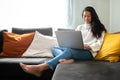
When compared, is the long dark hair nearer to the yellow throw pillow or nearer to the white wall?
the yellow throw pillow

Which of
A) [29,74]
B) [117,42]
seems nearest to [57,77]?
[29,74]

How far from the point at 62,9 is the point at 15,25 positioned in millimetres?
918

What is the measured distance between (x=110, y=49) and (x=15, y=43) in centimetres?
144

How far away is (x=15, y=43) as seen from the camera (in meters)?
3.26

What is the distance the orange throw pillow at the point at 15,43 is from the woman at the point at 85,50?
50 cm

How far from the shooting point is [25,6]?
3904mm

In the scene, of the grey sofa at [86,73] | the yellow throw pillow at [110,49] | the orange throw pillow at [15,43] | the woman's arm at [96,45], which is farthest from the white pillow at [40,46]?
the grey sofa at [86,73]

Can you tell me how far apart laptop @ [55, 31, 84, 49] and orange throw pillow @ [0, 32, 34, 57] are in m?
0.74

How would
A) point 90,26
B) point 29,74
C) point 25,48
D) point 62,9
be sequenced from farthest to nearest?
point 62,9 < point 25,48 < point 90,26 < point 29,74

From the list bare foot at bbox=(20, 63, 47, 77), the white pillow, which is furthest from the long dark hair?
bare foot at bbox=(20, 63, 47, 77)

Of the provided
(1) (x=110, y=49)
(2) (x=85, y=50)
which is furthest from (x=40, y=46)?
(1) (x=110, y=49)

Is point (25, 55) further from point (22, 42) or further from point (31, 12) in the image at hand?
point (31, 12)

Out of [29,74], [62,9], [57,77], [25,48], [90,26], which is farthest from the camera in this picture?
[62,9]

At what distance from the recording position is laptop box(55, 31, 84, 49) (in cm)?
257
